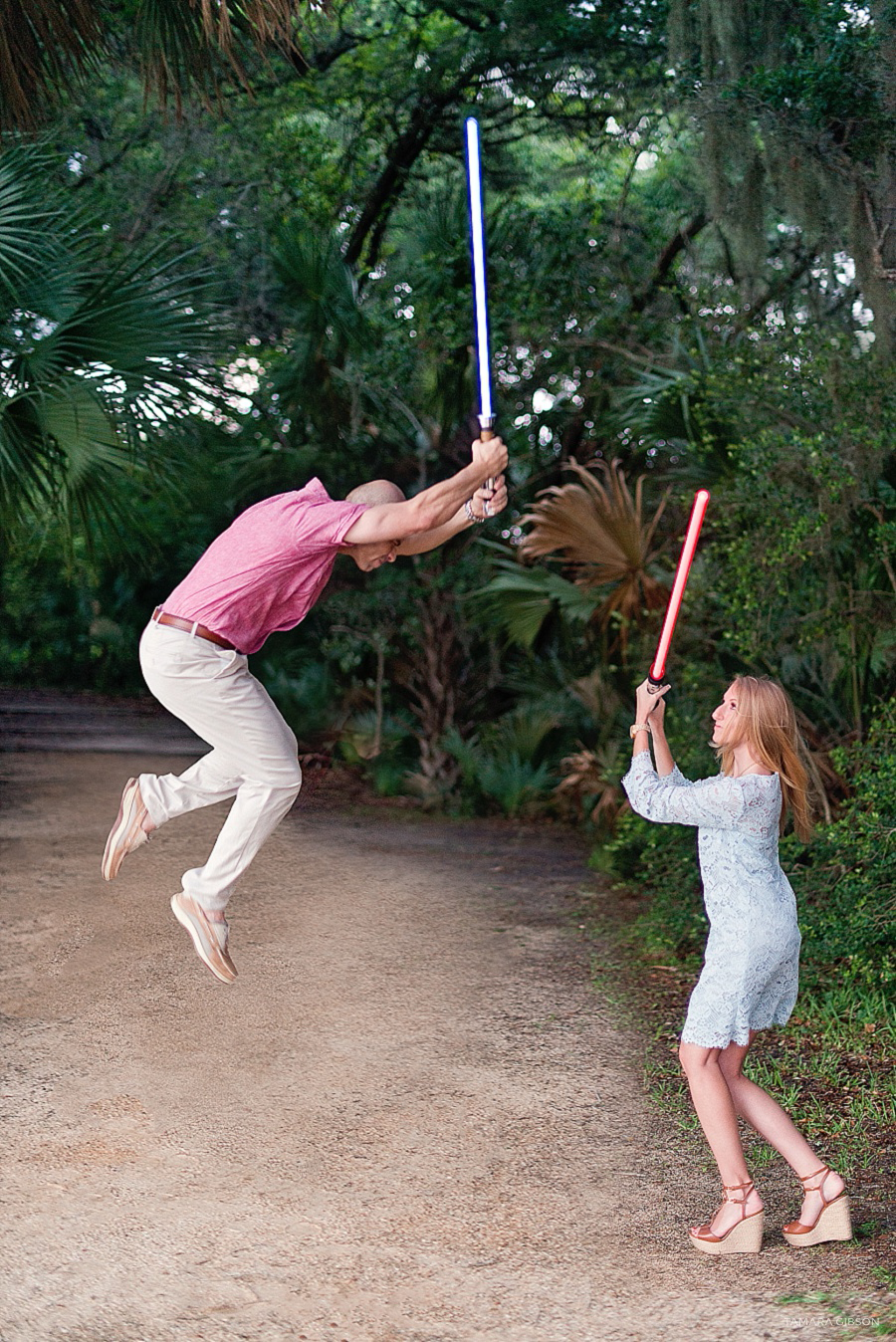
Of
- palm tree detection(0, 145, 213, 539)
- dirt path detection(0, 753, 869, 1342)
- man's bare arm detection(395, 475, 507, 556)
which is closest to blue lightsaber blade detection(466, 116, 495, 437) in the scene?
man's bare arm detection(395, 475, 507, 556)

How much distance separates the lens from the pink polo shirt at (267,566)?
373 cm

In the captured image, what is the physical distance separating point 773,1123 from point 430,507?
1916mm

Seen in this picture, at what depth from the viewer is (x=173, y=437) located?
25.5ft

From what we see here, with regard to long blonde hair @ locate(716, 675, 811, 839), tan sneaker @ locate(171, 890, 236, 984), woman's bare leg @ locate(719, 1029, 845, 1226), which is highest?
long blonde hair @ locate(716, 675, 811, 839)

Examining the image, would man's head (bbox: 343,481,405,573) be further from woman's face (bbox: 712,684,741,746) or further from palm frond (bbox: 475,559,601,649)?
palm frond (bbox: 475,559,601,649)

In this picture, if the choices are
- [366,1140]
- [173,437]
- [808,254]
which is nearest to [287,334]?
[173,437]

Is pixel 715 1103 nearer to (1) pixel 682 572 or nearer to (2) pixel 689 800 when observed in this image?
(2) pixel 689 800

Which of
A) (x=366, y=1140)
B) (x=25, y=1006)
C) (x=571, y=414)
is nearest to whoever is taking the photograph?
(x=366, y=1140)

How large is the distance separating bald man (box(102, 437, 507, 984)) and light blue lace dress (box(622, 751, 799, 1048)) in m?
0.92

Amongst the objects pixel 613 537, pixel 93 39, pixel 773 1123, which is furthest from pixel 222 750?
pixel 613 537

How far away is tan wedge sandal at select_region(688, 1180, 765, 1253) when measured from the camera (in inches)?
153

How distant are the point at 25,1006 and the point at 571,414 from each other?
263 inches

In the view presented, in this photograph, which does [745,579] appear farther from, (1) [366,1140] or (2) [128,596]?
(2) [128,596]

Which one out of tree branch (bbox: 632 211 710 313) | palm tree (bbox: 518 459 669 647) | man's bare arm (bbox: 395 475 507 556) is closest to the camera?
man's bare arm (bbox: 395 475 507 556)
